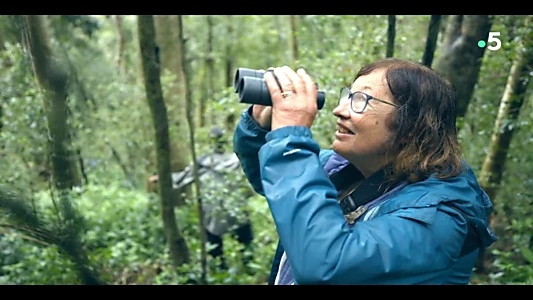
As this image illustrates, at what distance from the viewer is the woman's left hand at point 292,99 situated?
152cm

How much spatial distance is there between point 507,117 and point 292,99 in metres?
3.59

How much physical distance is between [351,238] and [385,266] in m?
0.11

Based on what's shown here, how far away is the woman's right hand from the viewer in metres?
1.99

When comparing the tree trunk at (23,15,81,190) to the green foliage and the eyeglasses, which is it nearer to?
the green foliage

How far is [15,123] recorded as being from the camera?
16.7ft

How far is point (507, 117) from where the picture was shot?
4492 millimetres

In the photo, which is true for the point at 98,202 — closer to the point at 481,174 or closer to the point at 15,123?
the point at 15,123

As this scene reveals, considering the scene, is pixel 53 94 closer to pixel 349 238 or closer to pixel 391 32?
pixel 391 32

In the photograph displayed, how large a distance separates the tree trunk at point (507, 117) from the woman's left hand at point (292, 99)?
3084 millimetres

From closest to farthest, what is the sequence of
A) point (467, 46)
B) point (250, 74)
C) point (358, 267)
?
1. point (358, 267)
2. point (250, 74)
3. point (467, 46)

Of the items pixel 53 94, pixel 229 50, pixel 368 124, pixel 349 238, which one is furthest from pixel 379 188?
pixel 229 50

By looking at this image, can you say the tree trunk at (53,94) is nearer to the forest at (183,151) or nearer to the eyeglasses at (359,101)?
the forest at (183,151)

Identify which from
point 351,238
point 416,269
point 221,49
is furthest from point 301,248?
point 221,49

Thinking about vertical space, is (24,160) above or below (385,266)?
below
